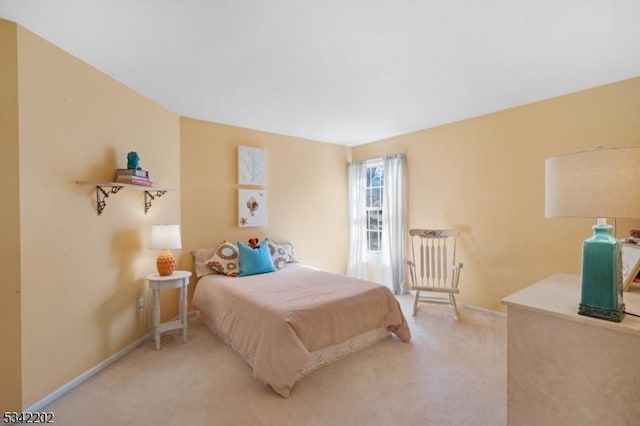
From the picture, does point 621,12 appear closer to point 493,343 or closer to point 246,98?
point 493,343

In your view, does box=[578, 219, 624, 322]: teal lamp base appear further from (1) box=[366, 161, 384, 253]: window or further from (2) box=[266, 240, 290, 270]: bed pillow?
(1) box=[366, 161, 384, 253]: window

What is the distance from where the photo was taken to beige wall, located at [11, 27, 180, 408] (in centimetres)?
185

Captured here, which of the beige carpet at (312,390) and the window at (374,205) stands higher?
the window at (374,205)

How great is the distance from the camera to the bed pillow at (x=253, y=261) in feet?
11.2

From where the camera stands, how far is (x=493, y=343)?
2.73m

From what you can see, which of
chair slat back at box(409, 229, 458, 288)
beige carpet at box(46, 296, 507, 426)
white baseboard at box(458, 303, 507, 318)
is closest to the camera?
beige carpet at box(46, 296, 507, 426)

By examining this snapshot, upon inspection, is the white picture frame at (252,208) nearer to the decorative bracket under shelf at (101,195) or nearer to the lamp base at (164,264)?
the lamp base at (164,264)

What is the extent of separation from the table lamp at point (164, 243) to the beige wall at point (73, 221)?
20 centimetres

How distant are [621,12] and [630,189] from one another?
147 cm

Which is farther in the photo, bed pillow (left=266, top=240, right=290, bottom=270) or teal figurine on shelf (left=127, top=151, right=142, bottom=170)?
bed pillow (left=266, top=240, right=290, bottom=270)

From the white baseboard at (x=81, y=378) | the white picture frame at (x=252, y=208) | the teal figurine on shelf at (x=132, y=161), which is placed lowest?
the white baseboard at (x=81, y=378)

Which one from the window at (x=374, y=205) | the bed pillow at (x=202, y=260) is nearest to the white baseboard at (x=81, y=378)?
the bed pillow at (x=202, y=260)

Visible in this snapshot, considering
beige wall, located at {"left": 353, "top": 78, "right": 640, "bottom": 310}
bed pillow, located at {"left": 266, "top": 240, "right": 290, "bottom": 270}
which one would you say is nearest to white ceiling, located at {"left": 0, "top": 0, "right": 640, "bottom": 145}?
beige wall, located at {"left": 353, "top": 78, "right": 640, "bottom": 310}

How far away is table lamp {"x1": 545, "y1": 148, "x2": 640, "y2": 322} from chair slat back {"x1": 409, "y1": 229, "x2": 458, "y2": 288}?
2464 mm
